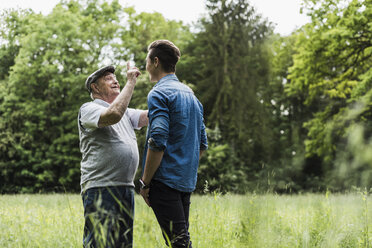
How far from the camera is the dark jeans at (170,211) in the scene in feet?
9.04

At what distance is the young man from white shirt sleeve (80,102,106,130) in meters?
0.46

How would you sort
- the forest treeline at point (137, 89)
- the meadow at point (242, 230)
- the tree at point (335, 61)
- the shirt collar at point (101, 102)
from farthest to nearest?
1. the forest treeline at point (137, 89)
2. the tree at point (335, 61)
3. the shirt collar at point (101, 102)
4. the meadow at point (242, 230)

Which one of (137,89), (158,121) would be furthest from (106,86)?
(137,89)

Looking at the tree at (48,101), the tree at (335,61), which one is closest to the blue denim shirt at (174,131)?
the tree at (335,61)

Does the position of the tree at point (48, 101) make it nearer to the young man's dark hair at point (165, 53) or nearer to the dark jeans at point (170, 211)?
the young man's dark hair at point (165, 53)

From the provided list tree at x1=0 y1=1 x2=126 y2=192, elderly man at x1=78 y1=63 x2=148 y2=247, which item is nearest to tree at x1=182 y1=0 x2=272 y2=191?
tree at x1=0 y1=1 x2=126 y2=192

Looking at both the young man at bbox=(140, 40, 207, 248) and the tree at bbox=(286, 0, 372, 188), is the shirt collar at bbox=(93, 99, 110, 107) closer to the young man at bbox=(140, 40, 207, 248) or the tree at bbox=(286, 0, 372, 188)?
the young man at bbox=(140, 40, 207, 248)

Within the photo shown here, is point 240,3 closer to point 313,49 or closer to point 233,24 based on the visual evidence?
point 233,24

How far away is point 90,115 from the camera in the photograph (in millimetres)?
3033

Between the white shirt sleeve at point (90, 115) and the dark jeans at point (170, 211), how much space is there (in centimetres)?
69

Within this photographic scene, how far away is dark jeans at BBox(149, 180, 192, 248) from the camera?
2.76 m

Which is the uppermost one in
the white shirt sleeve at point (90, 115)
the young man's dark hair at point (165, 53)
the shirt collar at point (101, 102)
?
the young man's dark hair at point (165, 53)

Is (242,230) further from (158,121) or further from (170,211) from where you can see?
(158,121)

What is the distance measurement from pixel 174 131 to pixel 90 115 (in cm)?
73
